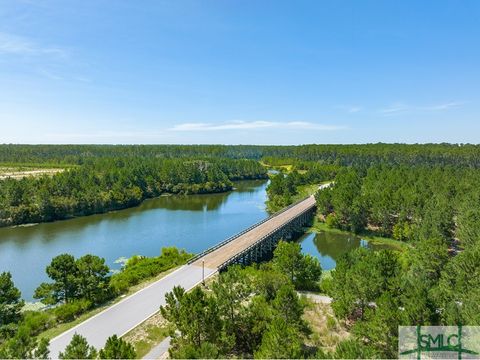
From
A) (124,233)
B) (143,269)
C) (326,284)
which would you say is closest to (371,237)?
(326,284)

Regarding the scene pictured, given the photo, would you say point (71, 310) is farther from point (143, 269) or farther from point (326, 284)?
point (326, 284)

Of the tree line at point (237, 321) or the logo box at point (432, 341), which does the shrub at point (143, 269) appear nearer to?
the tree line at point (237, 321)

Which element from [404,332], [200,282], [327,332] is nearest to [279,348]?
[404,332]

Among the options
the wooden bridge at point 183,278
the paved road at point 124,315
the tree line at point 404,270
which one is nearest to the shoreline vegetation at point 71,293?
the paved road at point 124,315

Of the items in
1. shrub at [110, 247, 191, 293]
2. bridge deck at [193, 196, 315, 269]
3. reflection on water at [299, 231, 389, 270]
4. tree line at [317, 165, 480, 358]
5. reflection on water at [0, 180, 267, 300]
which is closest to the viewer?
tree line at [317, 165, 480, 358]

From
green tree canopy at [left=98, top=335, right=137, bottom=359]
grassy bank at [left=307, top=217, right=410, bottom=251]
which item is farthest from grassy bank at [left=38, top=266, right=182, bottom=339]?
grassy bank at [left=307, top=217, right=410, bottom=251]

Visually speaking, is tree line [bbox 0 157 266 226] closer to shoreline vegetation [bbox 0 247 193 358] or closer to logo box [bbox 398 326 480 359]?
shoreline vegetation [bbox 0 247 193 358]
